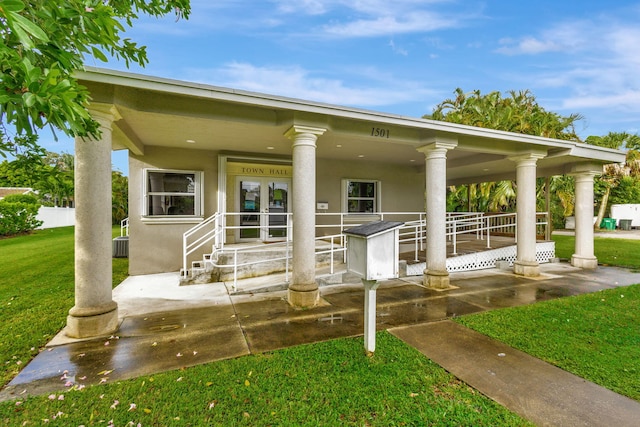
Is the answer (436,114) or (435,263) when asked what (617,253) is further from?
(436,114)

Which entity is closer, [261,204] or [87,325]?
[87,325]

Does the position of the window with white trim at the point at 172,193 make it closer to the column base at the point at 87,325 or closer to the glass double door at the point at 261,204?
the glass double door at the point at 261,204

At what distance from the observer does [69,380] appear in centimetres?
289

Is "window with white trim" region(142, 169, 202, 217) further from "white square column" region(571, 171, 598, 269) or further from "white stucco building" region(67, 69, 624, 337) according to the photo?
"white square column" region(571, 171, 598, 269)

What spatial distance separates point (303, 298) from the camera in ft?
16.5

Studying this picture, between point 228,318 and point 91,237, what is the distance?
2.20 metres

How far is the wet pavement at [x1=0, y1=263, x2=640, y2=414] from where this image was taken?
A: 316 cm

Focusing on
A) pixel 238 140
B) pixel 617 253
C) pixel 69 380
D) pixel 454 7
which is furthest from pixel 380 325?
pixel 617 253

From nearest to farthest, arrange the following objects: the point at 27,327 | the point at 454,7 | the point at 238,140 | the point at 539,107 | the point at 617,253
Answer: the point at 27,327 → the point at 238,140 → the point at 454,7 → the point at 617,253 → the point at 539,107

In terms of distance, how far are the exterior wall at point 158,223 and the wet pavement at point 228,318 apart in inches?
18.9

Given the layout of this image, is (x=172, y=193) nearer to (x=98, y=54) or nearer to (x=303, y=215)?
(x=303, y=215)

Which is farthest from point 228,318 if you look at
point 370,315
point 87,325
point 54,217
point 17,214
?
point 54,217

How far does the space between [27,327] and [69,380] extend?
2294 mm

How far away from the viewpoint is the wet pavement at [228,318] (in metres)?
3.16
